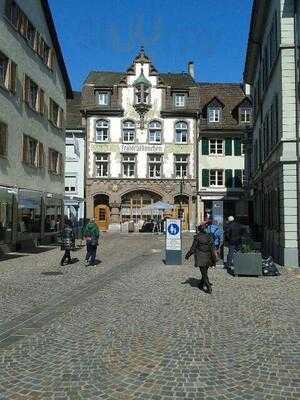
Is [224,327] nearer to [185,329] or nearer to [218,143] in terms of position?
[185,329]

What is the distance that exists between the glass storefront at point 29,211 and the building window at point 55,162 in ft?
12.7

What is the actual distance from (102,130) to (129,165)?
4383 millimetres

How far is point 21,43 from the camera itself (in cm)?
2309

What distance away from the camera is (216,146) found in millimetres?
47125

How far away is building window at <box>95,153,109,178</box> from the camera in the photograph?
46.5 meters

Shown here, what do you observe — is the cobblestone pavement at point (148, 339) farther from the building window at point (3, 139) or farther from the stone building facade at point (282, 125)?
the building window at point (3, 139)

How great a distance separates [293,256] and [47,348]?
12.1 metres

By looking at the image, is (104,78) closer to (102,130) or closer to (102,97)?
(102,97)

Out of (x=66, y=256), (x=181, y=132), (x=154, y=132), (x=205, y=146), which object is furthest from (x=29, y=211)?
(x=205, y=146)

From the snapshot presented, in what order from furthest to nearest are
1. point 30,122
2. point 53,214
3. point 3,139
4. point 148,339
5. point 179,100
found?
point 179,100 → point 53,214 → point 30,122 → point 3,139 → point 148,339

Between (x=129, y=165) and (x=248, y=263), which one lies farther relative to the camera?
(x=129, y=165)

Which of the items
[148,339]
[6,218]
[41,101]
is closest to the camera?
[148,339]

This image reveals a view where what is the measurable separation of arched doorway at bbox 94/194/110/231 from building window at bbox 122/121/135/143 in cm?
615

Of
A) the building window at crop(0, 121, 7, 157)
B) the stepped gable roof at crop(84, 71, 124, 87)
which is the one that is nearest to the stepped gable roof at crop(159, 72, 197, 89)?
the stepped gable roof at crop(84, 71, 124, 87)
